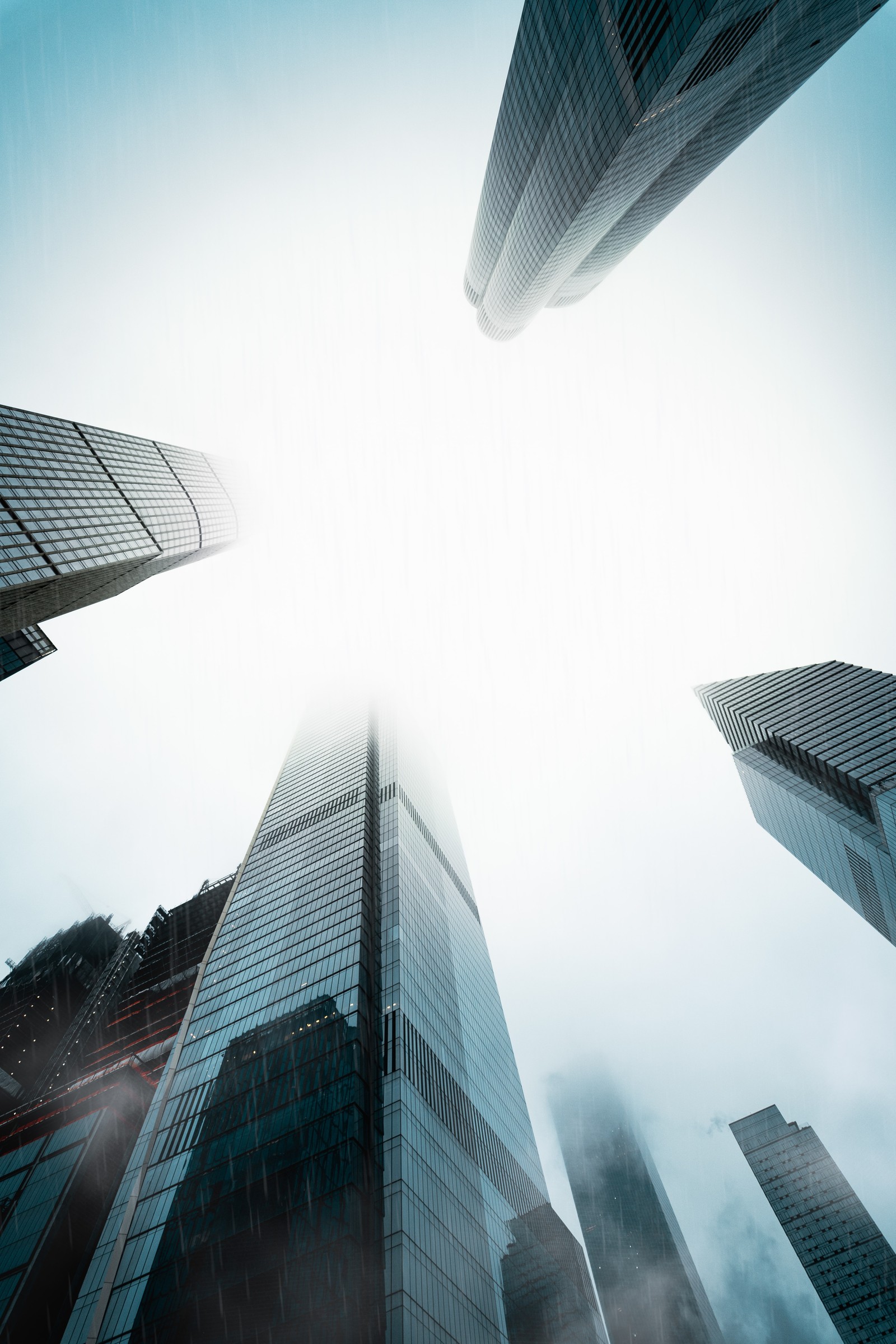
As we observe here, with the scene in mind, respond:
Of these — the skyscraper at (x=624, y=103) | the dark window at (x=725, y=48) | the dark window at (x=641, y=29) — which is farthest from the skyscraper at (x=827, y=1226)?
the dark window at (x=641, y=29)

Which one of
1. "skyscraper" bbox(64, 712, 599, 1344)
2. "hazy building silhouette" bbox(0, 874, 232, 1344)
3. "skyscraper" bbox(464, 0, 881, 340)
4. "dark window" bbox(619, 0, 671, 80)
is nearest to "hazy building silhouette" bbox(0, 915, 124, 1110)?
"hazy building silhouette" bbox(0, 874, 232, 1344)

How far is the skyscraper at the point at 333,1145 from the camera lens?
35406 mm

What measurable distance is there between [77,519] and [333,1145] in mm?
50315

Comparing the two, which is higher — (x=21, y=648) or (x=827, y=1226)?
(x=21, y=648)

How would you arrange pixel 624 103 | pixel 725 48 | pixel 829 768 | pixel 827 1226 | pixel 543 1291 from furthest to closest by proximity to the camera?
1. pixel 827 1226
2. pixel 829 768
3. pixel 624 103
4. pixel 725 48
5. pixel 543 1291

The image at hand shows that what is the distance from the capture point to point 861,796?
284 ft

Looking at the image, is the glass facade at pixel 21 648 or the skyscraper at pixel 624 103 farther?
the glass facade at pixel 21 648

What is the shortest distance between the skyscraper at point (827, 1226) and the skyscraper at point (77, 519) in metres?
212

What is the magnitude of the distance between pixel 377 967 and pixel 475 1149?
16017 mm

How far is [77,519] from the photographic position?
53156 mm

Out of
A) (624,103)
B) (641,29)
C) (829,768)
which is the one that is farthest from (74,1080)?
A: (641,29)

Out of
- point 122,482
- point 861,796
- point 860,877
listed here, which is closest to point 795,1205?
point 860,877

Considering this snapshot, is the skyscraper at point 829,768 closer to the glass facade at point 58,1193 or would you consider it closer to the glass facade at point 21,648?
the glass facade at point 58,1193

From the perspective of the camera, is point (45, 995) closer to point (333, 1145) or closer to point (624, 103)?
point (333, 1145)
